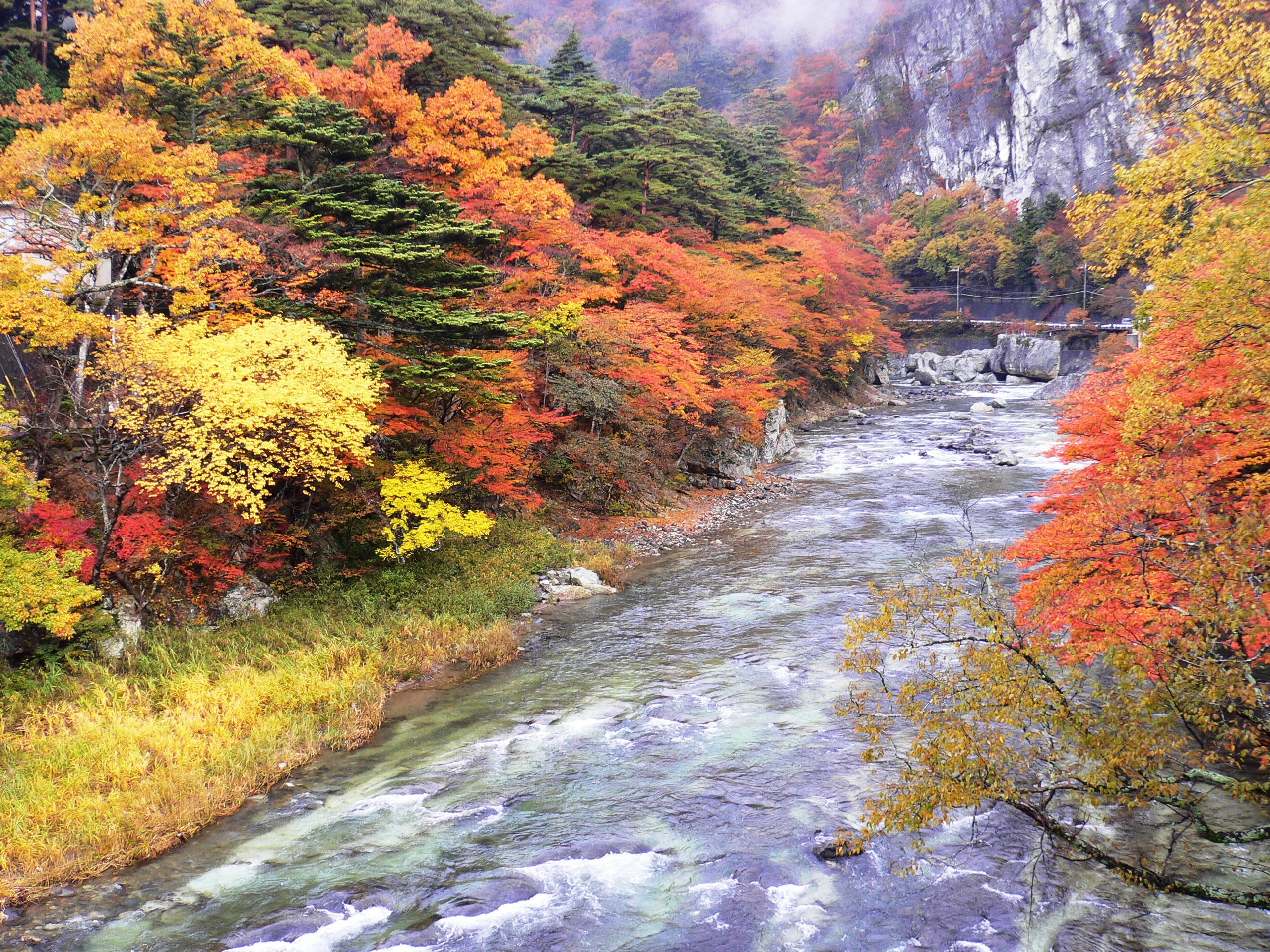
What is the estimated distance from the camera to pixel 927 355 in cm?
6444

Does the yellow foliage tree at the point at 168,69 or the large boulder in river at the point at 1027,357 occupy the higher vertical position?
the yellow foliage tree at the point at 168,69

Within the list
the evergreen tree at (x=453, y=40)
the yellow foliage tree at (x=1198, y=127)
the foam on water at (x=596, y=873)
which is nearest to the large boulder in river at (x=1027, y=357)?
the evergreen tree at (x=453, y=40)

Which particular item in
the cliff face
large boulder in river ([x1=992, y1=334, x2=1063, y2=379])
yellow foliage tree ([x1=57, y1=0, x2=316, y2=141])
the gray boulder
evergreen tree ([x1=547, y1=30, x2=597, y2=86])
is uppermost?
the cliff face

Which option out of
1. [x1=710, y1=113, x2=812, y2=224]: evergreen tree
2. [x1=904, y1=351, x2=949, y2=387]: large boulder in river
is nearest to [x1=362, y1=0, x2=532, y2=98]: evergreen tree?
[x1=710, y1=113, x2=812, y2=224]: evergreen tree

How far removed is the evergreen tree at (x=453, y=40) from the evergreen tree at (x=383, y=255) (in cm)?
1121

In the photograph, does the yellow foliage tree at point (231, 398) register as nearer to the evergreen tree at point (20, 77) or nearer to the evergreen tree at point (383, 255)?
the evergreen tree at point (383, 255)

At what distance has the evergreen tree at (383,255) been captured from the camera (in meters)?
16.5

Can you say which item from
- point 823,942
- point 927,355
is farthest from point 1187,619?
point 927,355

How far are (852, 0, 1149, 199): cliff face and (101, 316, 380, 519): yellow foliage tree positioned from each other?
64408 millimetres

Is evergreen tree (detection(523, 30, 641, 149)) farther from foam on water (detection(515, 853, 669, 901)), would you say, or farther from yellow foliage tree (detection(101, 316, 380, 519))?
foam on water (detection(515, 853, 669, 901))

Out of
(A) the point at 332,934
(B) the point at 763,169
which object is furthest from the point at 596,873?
(B) the point at 763,169

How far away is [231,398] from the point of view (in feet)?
41.1

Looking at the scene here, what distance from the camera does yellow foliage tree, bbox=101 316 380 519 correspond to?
1259cm

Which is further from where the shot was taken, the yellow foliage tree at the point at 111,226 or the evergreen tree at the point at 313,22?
the evergreen tree at the point at 313,22
